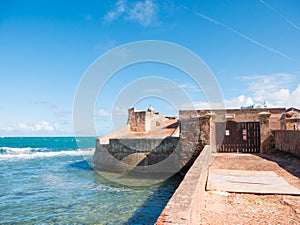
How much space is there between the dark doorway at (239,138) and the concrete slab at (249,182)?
21.0ft

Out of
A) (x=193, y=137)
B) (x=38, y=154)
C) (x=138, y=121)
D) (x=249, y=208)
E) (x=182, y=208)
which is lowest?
(x=38, y=154)

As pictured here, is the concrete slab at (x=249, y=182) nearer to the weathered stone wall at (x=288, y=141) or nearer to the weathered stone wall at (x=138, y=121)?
the weathered stone wall at (x=288, y=141)

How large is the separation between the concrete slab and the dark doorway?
6396 mm

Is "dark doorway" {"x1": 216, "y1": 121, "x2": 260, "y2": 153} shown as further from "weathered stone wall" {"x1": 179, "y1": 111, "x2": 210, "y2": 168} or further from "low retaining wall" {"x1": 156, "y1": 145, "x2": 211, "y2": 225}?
"low retaining wall" {"x1": 156, "y1": 145, "x2": 211, "y2": 225}

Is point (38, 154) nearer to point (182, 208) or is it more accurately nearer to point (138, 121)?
point (138, 121)

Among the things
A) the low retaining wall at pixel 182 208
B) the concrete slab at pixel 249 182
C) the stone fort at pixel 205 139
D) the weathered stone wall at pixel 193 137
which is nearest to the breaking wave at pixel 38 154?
the stone fort at pixel 205 139

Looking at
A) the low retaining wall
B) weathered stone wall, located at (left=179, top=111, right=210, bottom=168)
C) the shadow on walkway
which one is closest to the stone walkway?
the low retaining wall

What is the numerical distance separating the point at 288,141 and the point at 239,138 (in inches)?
135

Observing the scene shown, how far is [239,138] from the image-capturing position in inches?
569

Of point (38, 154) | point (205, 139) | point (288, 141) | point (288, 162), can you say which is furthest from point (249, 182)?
point (38, 154)

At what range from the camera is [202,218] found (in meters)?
4.21

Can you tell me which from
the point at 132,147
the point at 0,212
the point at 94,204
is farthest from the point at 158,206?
the point at 132,147

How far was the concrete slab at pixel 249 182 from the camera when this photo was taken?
576 cm

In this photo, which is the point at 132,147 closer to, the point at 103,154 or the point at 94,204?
the point at 103,154
